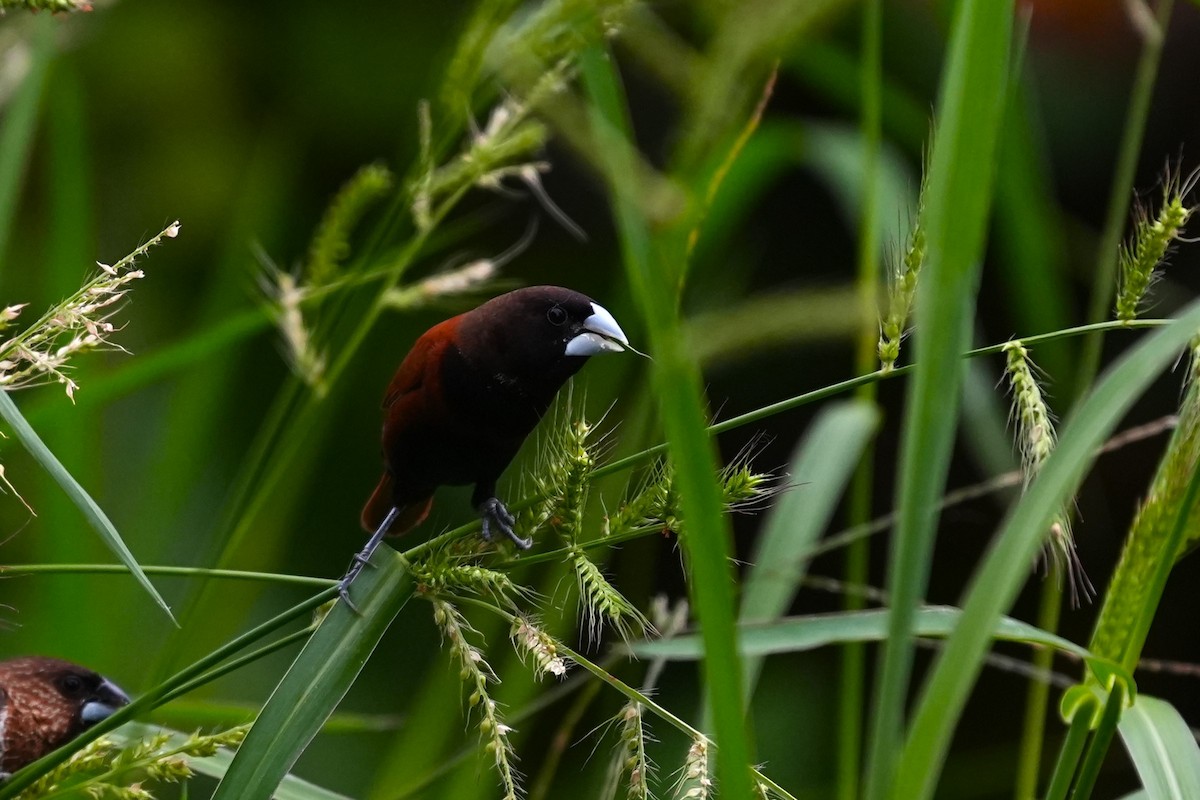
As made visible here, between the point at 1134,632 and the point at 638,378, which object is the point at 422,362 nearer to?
the point at 638,378

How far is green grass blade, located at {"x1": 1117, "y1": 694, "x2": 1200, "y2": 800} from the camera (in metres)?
Result: 0.99

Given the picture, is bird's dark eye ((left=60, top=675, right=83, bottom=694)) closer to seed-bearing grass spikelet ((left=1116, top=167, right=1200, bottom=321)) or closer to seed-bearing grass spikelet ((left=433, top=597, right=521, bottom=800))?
seed-bearing grass spikelet ((left=433, top=597, right=521, bottom=800))

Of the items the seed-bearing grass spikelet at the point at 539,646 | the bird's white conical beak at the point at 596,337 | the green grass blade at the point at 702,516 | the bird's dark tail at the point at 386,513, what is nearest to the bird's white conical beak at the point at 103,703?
the bird's dark tail at the point at 386,513

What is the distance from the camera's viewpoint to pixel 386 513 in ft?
6.93

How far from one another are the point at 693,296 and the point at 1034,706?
112cm

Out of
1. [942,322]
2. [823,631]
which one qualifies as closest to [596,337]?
[823,631]

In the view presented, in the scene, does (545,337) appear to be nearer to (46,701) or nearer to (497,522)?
(497,522)

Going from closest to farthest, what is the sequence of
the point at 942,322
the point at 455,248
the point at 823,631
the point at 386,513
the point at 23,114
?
the point at 942,322, the point at 823,631, the point at 23,114, the point at 386,513, the point at 455,248

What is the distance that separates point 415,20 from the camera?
140 inches

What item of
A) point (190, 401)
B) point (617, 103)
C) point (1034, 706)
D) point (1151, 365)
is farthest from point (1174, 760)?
point (190, 401)

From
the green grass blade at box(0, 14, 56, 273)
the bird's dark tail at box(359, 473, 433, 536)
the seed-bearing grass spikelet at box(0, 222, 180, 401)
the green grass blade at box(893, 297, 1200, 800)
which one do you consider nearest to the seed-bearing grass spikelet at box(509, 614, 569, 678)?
the green grass blade at box(893, 297, 1200, 800)

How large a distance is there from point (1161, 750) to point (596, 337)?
0.79m

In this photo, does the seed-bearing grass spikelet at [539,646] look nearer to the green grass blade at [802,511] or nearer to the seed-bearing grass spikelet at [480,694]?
the seed-bearing grass spikelet at [480,694]

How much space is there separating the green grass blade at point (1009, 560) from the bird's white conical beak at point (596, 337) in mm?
695
